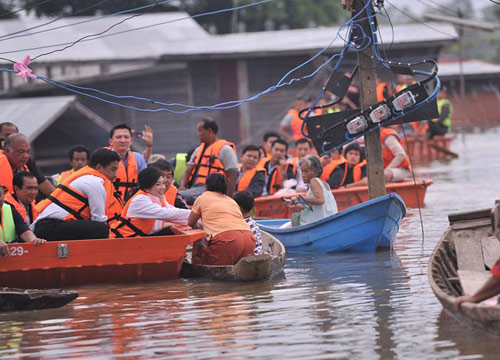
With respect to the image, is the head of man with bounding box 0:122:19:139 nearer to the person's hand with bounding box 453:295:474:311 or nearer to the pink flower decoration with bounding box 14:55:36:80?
the pink flower decoration with bounding box 14:55:36:80

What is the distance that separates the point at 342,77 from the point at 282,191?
3785 millimetres

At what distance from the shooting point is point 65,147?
2669 cm

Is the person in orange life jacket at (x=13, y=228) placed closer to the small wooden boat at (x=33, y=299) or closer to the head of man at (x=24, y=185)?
the head of man at (x=24, y=185)

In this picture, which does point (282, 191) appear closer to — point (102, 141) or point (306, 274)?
point (306, 274)

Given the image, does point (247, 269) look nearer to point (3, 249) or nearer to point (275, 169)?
point (3, 249)

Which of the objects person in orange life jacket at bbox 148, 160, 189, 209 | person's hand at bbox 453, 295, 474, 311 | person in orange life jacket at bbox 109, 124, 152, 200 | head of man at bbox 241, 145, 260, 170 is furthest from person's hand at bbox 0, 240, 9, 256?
→ head of man at bbox 241, 145, 260, 170

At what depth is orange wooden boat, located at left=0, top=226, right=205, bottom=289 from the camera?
10.7m

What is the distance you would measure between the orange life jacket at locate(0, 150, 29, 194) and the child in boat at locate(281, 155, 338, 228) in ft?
11.2

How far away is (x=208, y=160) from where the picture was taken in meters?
14.2

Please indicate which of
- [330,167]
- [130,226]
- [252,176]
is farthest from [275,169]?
[130,226]

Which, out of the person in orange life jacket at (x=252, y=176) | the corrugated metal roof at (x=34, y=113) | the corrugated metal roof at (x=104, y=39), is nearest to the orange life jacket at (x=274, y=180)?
the person in orange life jacket at (x=252, y=176)

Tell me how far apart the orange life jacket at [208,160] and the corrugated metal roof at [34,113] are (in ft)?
23.7

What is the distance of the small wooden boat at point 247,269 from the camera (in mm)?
10641

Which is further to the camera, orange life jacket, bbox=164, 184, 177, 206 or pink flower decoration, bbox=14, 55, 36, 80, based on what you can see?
orange life jacket, bbox=164, 184, 177, 206
